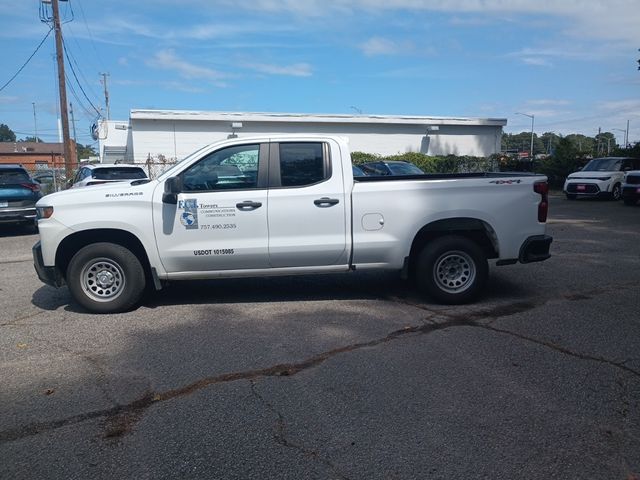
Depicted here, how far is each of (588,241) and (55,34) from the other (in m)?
23.6

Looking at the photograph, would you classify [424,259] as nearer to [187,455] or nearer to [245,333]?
[245,333]

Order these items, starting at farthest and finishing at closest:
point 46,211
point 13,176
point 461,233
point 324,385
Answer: point 13,176
point 461,233
point 46,211
point 324,385

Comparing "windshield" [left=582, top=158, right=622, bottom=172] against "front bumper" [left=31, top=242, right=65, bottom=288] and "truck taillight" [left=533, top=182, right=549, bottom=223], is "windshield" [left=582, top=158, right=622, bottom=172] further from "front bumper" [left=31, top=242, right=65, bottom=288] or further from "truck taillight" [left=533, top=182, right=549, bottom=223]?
"front bumper" [left=31, top=242, right=65, bottom=288]

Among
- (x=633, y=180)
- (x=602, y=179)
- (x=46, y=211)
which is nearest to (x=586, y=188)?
(x=602, y=179)

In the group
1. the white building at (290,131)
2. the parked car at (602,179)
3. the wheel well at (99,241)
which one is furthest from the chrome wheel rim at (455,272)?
the white building at (290,131)

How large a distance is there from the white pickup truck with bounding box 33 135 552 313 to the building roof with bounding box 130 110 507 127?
25144mm

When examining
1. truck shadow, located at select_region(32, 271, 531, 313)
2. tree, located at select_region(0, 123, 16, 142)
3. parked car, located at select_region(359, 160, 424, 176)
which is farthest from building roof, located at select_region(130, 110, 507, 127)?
tree, located at select_region(0, 123, 16, 142)

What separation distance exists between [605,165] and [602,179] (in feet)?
5.39

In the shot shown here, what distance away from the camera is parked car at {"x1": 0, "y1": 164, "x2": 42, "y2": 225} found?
14281mm

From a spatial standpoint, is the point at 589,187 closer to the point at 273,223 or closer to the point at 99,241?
the point at 273,223

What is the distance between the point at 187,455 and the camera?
365 cm

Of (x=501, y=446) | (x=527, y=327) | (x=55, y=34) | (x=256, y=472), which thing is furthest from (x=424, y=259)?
(x=55, y=34)

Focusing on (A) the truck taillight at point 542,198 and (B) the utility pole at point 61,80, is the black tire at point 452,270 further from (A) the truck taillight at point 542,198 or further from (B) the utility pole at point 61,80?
(B) the utility pole at point 61,80

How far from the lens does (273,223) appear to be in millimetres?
6684
